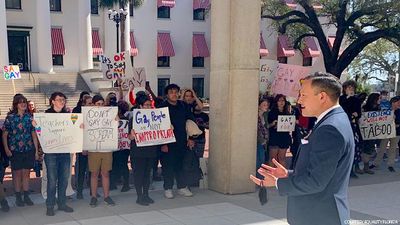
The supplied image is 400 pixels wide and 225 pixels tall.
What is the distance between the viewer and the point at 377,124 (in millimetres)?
9891

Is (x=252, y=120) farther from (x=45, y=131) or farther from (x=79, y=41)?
(x=79, y=41)

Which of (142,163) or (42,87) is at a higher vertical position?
(42,87)

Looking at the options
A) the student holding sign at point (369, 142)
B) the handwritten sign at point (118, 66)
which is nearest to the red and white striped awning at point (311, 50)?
the student holding sign at point (369, 142)

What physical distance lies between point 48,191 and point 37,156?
797 mm

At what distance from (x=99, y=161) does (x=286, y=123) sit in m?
3.66

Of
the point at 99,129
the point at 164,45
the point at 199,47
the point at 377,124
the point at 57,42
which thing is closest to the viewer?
the point at 99,129

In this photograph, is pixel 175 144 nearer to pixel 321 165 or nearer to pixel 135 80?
pixel 135 80

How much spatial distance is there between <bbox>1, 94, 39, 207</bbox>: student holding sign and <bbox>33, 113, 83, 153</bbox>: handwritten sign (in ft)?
1.18

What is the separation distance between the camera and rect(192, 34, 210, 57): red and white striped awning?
126ft

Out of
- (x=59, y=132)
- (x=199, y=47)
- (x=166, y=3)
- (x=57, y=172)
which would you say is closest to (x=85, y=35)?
(x=166, y=3)

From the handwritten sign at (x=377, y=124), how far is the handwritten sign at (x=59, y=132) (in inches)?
253

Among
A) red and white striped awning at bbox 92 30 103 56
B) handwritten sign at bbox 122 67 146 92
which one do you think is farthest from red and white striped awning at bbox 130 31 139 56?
handwritten sign at bbox 122 67 146 92

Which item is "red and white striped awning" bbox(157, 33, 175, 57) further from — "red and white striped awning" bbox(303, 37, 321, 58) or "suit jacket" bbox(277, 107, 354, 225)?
"suit jacket" bbox(277, 107, 354, 225)

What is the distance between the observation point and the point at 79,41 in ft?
102
